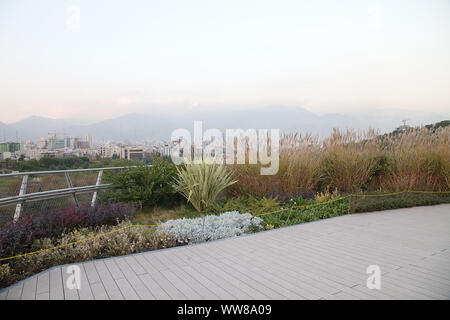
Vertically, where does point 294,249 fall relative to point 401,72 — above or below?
below

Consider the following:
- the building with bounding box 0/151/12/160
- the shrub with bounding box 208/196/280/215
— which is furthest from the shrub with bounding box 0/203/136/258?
the building with bounding box 0/151/12/160

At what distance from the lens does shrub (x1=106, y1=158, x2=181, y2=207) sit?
260 inches

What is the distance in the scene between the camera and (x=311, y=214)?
5.94 meters

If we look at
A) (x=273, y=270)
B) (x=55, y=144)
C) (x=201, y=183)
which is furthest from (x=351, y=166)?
(x=55, y=144)

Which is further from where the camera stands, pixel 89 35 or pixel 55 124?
pixel 55 124

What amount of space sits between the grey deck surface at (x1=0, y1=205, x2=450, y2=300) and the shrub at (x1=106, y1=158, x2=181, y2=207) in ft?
9.62

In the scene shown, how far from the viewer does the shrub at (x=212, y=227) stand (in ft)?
14.6

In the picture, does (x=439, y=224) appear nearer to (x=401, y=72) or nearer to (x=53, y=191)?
(x=401, y=72)

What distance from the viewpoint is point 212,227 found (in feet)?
16.0

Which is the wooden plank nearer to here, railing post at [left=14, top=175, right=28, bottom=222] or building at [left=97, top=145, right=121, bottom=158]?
railing post at [left=14, top=175, right=28, bottom=222]

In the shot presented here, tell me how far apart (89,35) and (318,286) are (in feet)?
29.8

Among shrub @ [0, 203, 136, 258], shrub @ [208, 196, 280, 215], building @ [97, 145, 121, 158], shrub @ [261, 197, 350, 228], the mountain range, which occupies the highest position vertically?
the mountain range

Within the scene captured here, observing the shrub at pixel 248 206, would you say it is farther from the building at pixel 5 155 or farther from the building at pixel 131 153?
the building at pixel 5 155
